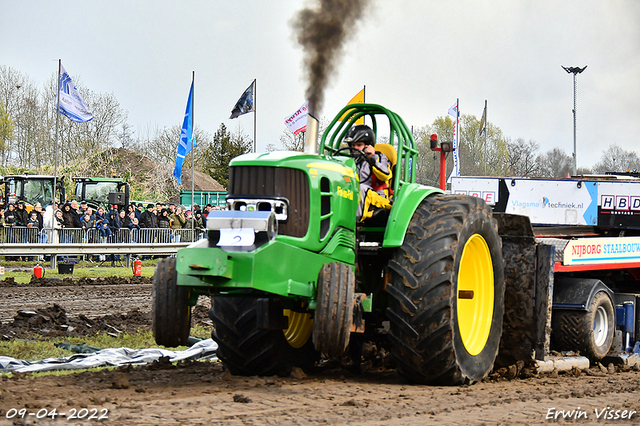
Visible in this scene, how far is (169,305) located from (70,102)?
20.2m

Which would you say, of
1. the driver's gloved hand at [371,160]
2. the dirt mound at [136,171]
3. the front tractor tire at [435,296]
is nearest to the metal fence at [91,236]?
the driver's gloved hand at [371,160]

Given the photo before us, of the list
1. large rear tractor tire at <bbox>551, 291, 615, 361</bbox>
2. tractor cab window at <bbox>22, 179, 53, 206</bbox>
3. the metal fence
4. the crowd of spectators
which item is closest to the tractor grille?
large rear tractor tire at <bbox>551, 291, 615, 361</bbox>

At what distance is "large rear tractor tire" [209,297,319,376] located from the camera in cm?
738

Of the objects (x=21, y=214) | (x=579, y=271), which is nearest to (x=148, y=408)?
(x=579, y=271)

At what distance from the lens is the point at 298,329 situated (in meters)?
7.96

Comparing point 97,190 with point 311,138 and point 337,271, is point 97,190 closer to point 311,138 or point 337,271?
point 311,138

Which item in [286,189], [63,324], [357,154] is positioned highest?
[357,154]

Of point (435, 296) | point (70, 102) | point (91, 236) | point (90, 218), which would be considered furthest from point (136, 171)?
point (435, 296)

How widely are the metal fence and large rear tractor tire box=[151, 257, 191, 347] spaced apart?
52.6 feet

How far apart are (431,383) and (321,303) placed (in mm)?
1506

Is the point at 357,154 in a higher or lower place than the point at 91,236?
higher

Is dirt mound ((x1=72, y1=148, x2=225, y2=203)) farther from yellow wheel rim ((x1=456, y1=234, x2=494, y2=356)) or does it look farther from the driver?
yellow wheel rim ((x1=456, y1=234, x2=494, y2=356))

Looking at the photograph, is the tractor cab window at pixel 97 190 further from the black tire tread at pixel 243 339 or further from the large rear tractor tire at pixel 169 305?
the large rear tractor tire at pixel 169 305

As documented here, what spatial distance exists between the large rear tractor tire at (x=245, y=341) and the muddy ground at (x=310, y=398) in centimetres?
20
